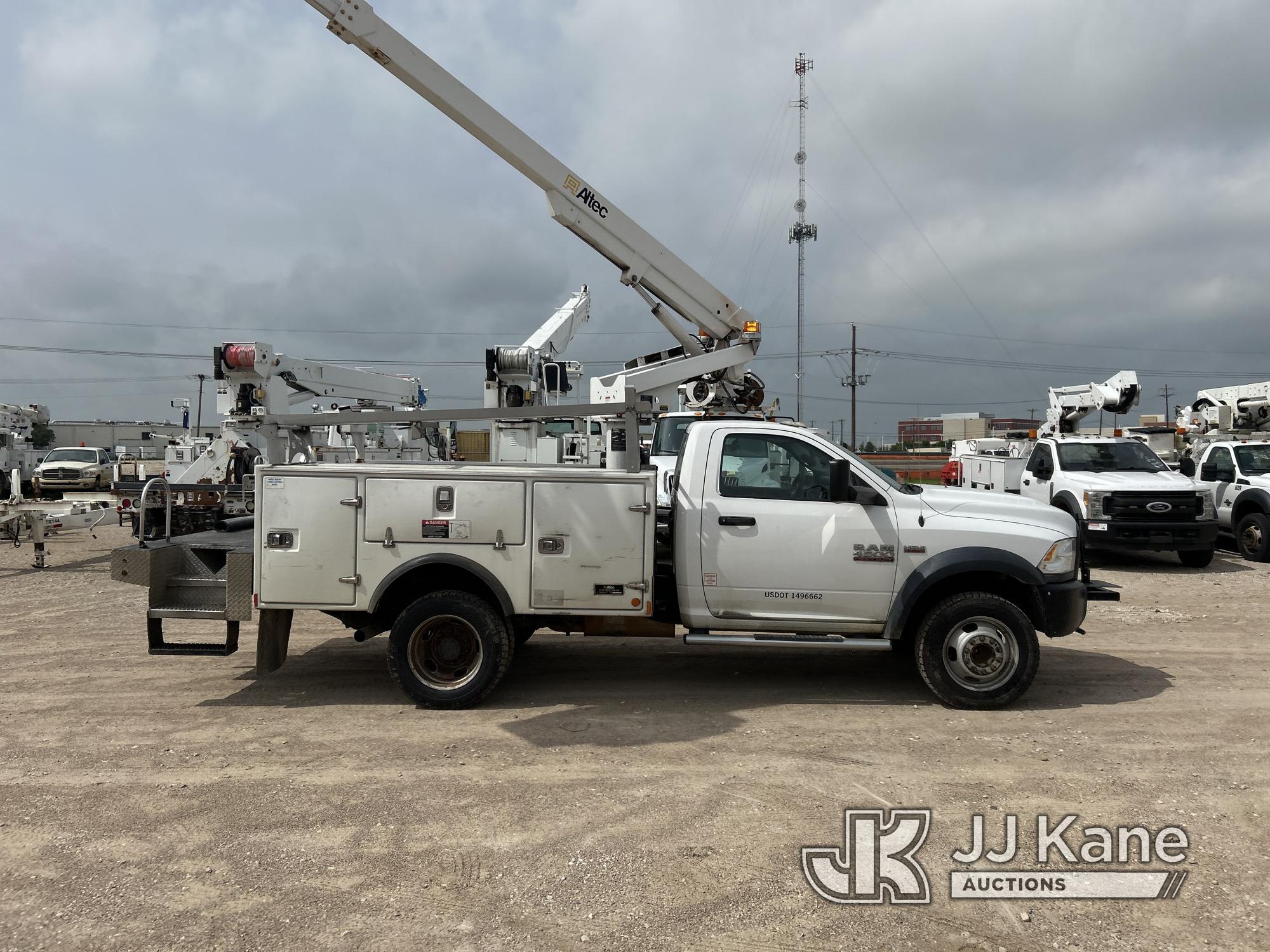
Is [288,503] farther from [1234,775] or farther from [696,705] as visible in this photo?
[1234,775]

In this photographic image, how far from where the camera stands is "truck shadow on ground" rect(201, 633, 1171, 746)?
565 cm

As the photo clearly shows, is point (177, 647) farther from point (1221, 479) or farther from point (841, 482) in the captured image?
point (1221, 479)

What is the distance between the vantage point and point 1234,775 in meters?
4.72

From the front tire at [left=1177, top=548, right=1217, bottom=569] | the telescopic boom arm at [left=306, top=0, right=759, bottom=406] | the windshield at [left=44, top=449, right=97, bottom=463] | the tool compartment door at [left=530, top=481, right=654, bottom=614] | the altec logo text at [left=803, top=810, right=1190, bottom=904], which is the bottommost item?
the altec logo text at [left=803, top=810, right=1190, bottom=904]

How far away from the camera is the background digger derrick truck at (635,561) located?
5.70 meters

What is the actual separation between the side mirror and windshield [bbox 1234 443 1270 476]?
11.6 m

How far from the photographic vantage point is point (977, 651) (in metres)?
5.80

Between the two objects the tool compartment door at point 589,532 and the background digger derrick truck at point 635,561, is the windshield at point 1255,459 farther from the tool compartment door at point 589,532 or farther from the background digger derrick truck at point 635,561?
the tool compartment door at point 589,532

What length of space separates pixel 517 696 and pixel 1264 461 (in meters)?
13.7

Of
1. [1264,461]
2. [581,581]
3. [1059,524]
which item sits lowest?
[581,581]

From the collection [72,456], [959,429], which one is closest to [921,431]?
[959,429]

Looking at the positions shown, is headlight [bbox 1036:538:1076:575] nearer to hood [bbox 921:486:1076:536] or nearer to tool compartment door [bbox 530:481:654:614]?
hood [bbox 921:486:1076:536]

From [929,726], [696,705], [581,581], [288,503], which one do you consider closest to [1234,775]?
Result: [929,726]

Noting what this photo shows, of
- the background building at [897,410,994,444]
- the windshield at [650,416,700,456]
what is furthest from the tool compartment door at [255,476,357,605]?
the background building at [897,410,994,444]
